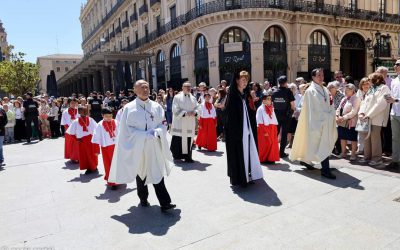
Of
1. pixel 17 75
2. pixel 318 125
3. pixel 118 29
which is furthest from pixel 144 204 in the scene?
pixel 118 29

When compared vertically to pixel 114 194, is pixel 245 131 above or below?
above

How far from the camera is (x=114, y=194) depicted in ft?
18.6


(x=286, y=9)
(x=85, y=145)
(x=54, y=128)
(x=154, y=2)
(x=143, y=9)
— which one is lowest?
(x=54, y=128)

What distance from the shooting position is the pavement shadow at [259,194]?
189 inches

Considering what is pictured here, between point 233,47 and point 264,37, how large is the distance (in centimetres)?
234

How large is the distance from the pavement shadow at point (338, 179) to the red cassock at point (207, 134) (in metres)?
3.20

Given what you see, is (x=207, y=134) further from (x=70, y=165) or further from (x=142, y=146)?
(x=142, y=146)

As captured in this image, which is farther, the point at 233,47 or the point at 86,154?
the point at 233,47

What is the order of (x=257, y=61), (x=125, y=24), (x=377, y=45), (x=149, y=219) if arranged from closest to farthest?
(x=149, y=219)
(x=377, y=45)
(x=257, y=61)
(x=125, y=24)

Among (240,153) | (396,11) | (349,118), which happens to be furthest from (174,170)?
(396,11)

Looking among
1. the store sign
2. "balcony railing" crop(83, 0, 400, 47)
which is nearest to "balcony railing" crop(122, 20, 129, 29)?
"balcony railing" crop(83, 0, 400, 47)

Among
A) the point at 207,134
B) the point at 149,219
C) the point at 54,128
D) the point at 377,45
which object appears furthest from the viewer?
the point at 377,45

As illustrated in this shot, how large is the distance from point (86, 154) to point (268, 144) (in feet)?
13.6

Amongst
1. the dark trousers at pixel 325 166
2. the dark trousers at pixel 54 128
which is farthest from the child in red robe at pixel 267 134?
the dark trousers at pixel 54 128
